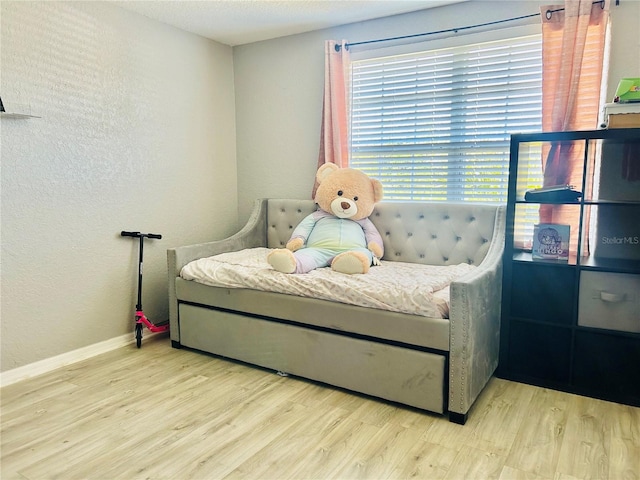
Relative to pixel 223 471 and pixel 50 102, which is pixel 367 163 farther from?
pixel 223 471

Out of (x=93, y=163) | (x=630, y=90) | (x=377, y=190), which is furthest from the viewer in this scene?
(x=377, y=190)

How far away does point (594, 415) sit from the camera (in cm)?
212

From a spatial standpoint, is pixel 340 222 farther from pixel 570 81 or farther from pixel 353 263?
pixel 570 81

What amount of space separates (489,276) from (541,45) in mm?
1466

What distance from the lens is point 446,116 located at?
3.06 m

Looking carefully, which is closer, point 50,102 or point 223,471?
point 223,471

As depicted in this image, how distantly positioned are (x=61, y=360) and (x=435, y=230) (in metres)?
2.43

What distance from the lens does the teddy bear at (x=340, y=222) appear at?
294cm

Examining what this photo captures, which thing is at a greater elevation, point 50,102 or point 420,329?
point 50,102

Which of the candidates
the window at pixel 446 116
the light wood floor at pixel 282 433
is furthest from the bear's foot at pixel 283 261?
the window at pixel 446 116

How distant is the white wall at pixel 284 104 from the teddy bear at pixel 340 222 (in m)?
0.56

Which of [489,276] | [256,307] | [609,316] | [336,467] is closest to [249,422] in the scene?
[336,467]

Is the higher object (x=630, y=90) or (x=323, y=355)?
(x=630, y=90)

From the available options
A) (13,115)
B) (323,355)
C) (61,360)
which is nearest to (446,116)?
(323,355)
